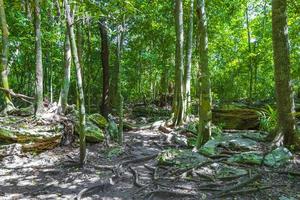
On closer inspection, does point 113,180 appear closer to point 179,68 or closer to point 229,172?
point 229,172

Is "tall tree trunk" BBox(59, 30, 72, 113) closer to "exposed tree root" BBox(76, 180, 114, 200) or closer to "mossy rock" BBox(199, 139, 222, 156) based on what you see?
"exposed tree root" BBox(76, 180, 114, 200)

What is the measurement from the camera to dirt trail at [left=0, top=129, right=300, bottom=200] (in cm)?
606

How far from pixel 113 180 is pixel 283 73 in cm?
451

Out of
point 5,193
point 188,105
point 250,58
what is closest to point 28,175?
point 5,193

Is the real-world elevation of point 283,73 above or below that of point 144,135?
above

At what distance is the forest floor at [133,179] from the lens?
6004 millimetres

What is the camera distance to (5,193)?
6641 mm

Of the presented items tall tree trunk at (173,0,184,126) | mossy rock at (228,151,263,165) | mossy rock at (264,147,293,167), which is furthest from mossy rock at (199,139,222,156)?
tall tree trunk at (173,0,184,126)

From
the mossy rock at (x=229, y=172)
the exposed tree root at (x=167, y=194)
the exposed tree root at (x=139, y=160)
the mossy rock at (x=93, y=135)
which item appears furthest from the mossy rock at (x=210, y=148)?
the mossy rock at (x=93, y=135)

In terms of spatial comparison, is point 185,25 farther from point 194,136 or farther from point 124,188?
point 124,188

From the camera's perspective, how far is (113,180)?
23.6 ft

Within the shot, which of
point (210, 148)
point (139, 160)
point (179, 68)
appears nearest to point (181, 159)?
point (210, 148)

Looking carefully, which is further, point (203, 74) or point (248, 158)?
point (203, 74)

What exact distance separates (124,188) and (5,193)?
2392 mm
